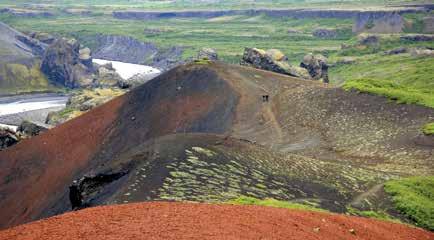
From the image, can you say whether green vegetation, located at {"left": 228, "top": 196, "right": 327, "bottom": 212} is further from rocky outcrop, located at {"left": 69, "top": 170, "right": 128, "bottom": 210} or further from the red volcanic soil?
rocky outcrop, located at {"left": 69, "top": 170, "right": 128, "bottom": 210}

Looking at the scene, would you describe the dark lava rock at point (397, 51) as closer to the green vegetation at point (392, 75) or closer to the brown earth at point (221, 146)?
the green vegetation at point (392, 75)

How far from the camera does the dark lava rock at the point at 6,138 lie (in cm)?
8438

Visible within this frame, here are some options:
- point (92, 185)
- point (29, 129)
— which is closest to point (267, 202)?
point (92, 185)

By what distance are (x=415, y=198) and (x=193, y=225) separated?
20648 millimetres

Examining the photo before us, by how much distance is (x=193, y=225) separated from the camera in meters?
24.8

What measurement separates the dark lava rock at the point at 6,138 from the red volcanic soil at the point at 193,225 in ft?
201

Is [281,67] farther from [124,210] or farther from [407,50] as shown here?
[407,50]

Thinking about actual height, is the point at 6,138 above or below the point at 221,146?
below

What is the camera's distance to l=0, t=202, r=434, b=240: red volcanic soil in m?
23.8

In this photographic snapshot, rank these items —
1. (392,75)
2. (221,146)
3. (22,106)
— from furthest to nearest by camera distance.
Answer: (22,106) < (392,75) < (221,146)

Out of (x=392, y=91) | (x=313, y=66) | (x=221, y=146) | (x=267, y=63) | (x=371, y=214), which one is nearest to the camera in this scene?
(x=371, y=214)

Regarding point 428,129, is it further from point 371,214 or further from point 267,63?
point 267,63

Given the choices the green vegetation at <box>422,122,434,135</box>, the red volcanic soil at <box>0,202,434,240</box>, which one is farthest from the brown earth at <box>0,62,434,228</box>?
the red volcanic soil at <box>0,202,434,240</box>

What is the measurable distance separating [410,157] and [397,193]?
42.8 feet
